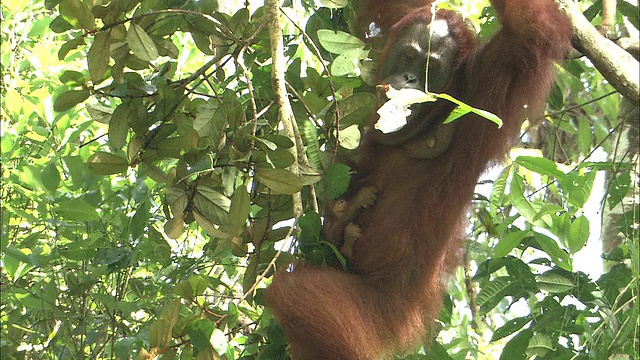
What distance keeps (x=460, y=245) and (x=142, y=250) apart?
4.82 ft

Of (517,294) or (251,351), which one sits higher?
(251,351)

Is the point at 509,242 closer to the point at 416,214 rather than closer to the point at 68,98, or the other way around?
the point at 416,214

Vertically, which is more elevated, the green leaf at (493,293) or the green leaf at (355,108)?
the green leaf at (355,108)

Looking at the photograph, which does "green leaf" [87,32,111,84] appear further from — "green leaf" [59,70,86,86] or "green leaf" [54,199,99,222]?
"green leaf" [54,199,99,222]

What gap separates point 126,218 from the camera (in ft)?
11.0

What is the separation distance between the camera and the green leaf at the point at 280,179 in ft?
7.43

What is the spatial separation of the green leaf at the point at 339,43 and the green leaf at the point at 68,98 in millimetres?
926

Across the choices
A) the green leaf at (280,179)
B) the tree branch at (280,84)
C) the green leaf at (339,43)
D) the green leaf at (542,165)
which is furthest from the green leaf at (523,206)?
the green leaf at (280,179)

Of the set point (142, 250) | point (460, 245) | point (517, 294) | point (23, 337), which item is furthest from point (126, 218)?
point (517, 294)

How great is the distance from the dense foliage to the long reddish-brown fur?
0.12 metres

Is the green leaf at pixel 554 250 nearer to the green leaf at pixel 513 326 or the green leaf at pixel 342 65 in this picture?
the green leaf at pixel 513 326

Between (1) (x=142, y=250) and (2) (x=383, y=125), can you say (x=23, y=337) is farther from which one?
(2) (x=383, y=125)

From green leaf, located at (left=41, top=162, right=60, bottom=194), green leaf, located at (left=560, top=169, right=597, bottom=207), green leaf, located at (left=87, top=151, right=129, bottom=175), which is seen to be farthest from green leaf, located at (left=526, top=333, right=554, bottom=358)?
green leaf, located at (left=41, top=162, right=60, bottom=194)

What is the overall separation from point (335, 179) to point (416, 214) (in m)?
0.72
